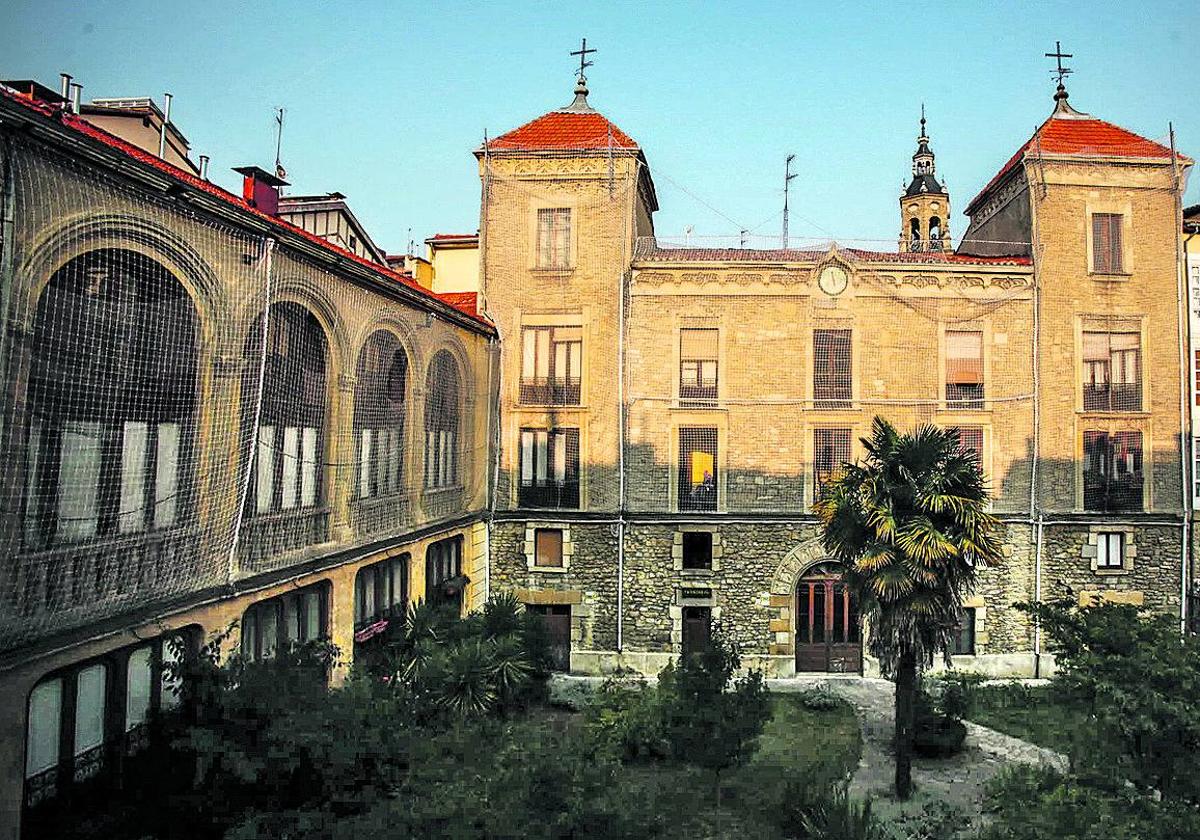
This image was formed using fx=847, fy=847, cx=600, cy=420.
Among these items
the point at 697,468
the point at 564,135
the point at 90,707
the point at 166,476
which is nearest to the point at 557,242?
the point at 564,135

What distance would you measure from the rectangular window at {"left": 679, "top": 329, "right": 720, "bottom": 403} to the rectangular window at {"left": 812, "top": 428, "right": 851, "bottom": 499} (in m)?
3.31

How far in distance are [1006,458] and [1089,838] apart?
18254mm

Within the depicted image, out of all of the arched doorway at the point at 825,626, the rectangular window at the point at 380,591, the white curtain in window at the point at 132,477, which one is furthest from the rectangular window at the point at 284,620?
the arched doorway at the point at 825,626

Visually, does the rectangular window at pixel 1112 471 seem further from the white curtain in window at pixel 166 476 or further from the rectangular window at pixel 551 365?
the white curtain in window at pixel 166 476

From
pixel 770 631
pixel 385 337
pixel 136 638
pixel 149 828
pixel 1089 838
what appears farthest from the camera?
pixel 770 631

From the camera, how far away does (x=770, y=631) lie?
24.0 meters

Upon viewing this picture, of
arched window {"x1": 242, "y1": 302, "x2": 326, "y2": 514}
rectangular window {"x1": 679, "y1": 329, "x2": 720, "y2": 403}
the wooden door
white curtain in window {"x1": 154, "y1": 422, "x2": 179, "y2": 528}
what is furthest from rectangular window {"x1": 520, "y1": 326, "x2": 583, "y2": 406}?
white curtain in window {"x1": 154, "y1": 422, "x2": 179, "y2": 528}

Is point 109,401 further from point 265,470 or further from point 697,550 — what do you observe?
point 697,550

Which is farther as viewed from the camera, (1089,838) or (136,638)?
(136,638)

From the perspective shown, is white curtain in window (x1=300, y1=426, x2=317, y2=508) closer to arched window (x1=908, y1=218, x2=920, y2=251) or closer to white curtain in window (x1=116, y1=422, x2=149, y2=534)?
white curtain in window (x1=116, y1=422, x2=149, y2=534)

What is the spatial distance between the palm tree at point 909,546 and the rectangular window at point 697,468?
26.8 feet

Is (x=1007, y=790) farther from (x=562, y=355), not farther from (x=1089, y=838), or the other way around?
(x=562, y=355)

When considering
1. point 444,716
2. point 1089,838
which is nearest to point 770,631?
point 444,716

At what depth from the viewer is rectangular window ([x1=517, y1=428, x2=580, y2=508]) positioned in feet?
80.5
